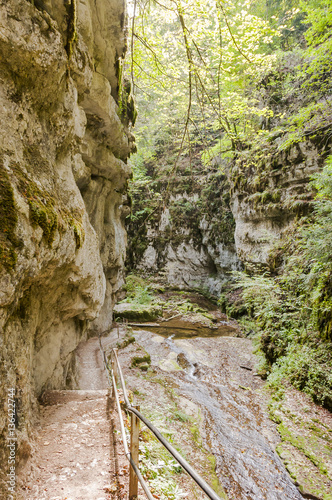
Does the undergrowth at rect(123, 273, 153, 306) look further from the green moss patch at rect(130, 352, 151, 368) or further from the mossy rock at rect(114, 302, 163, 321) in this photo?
the green moss patch at rect(130, 352, 151, 368)

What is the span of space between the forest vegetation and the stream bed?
1.14 metres

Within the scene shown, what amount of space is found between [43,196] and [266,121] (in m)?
16.2

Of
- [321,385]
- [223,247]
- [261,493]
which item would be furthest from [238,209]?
[261,493]

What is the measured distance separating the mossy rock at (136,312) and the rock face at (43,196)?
380 inches

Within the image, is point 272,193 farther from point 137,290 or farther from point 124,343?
point 137,290

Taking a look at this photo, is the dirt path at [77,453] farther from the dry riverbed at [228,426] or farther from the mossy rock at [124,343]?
the mossy rock at [124,343]

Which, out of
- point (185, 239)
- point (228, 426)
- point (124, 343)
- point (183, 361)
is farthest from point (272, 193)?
point (185, 239)

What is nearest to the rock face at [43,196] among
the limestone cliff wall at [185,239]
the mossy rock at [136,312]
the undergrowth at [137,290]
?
the mossy rock at [136,312]

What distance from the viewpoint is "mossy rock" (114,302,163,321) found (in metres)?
16.3

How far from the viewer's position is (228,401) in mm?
7910

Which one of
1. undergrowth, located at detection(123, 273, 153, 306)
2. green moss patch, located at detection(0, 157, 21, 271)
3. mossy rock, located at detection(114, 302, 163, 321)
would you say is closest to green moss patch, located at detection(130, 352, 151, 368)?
mossy rock, located at detection(114, 302, 163, 321)

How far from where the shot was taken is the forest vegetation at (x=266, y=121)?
140 inches

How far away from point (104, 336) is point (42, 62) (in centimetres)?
1089

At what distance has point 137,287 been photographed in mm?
22250
